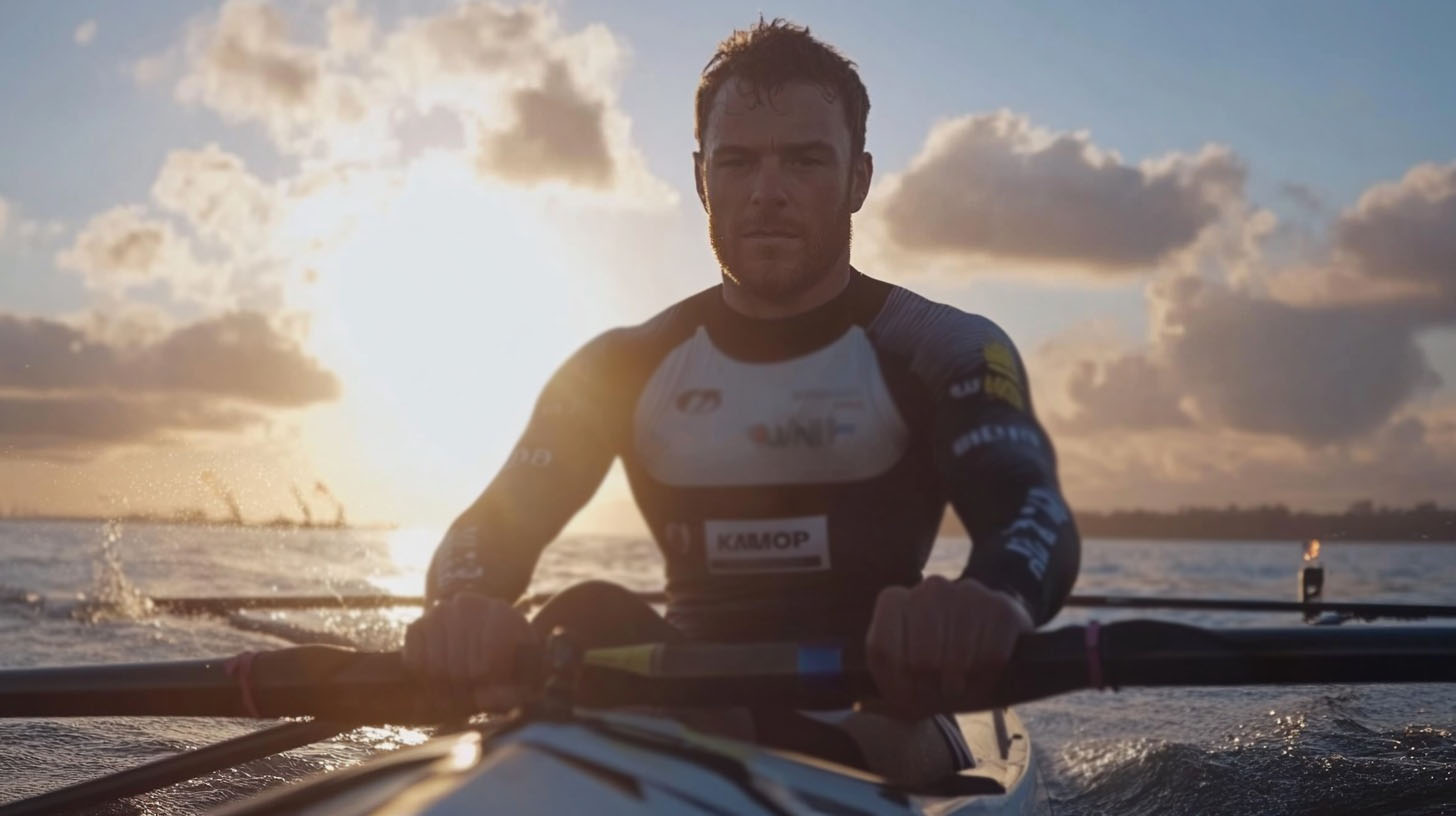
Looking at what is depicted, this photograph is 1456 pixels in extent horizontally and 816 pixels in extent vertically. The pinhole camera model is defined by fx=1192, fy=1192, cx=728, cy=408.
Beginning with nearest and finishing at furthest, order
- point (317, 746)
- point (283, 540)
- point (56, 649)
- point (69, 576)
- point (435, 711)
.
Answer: point (435, 711), point (317, 746), point (56, 649), point (69, 576), point (283, 540)

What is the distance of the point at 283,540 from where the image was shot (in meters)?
27.4

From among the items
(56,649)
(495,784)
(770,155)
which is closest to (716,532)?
(770,155)

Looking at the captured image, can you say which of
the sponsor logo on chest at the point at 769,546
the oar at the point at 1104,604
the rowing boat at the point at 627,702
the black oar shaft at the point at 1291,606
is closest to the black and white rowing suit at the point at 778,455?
the sponsor logo on chest at the point at 769,546

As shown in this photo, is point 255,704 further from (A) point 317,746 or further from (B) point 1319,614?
(B) point 1319,614

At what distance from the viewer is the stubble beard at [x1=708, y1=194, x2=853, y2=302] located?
3.50 meters

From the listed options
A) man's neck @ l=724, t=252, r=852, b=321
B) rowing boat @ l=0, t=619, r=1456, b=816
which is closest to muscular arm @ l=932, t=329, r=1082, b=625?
rowing boat @ l=0, t=619, r=1456, b=816

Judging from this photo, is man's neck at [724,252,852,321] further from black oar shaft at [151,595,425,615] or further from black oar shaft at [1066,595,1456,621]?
black oar shaft at [151,595,425,615]

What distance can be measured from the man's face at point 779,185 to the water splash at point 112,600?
7.23 metres

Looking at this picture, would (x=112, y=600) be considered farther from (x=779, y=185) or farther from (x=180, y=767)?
(x=779, y=185)

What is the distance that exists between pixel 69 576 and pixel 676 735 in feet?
46.3

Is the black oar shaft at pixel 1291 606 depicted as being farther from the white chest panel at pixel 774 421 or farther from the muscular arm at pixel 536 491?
the muscular arm at pixel 536 491

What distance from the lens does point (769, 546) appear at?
335cm

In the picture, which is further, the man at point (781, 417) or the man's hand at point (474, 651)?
the man at point (781, 417)

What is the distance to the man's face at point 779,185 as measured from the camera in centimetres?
342
